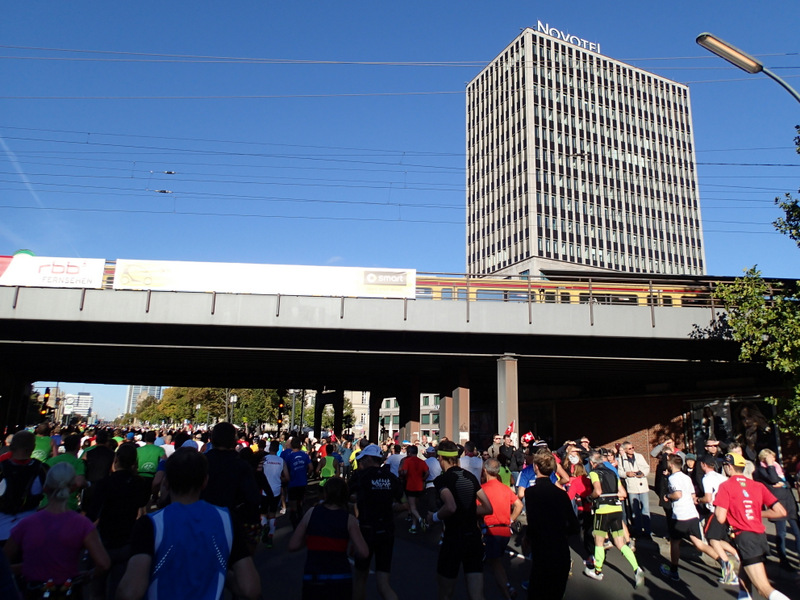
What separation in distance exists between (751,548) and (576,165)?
10644cm

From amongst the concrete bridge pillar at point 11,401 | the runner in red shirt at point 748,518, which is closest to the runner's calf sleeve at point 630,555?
the runner in red shirt at point 748,518

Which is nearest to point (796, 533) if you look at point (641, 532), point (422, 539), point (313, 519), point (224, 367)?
point (641, 532)

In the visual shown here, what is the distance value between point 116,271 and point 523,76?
9552 cm

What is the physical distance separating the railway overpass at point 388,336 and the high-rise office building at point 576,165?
73623 mm

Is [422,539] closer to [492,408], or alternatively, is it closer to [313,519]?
[313,519]

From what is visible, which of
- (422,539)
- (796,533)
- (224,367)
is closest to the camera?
(796,533)

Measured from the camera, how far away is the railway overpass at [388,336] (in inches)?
876

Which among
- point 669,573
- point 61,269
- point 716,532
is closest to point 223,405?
point 61,269

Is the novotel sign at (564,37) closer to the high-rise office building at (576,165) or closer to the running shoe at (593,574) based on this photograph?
the high-rise office building at (576,165)

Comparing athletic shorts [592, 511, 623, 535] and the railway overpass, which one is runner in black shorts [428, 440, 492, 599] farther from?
the railway overpass

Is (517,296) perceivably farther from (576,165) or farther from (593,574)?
(576,165)

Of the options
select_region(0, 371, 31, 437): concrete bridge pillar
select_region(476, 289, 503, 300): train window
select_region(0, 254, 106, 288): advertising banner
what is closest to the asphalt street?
select_region(476, 289, 503, 300): train window

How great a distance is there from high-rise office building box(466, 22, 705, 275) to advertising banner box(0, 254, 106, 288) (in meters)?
83.7

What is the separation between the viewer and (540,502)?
579cm
